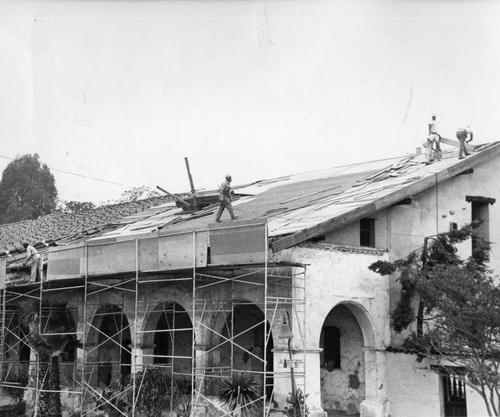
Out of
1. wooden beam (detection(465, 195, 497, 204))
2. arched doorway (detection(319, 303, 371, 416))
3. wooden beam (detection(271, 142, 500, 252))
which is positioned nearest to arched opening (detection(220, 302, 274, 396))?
arched doorway (detection(319, 303, 371, 416))

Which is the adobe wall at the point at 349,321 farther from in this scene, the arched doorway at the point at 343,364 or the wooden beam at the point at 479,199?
the wooden beam at the point at 479,199

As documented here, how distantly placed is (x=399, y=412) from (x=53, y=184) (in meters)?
47.4

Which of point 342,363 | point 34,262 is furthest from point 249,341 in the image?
point 34,262

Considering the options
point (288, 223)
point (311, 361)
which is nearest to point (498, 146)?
point (288, 223)

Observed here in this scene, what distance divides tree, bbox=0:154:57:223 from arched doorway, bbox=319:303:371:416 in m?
41.7

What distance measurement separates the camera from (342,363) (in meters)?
22.5

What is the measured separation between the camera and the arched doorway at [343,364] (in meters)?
22.0

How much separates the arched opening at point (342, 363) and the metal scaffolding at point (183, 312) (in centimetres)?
176

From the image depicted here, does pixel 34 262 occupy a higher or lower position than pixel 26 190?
lower

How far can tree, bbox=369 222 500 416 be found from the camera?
1797 cm

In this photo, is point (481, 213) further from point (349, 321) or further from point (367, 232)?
point (349, 321)

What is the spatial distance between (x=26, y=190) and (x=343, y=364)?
1750 inches

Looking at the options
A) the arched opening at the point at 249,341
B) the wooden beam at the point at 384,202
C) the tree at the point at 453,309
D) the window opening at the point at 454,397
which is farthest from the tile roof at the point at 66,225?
the window opening at the point at 454,397

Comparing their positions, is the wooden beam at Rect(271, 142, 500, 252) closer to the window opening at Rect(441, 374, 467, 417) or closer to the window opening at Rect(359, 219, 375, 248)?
the window opening at Rect(359, 219, 375, 248)
